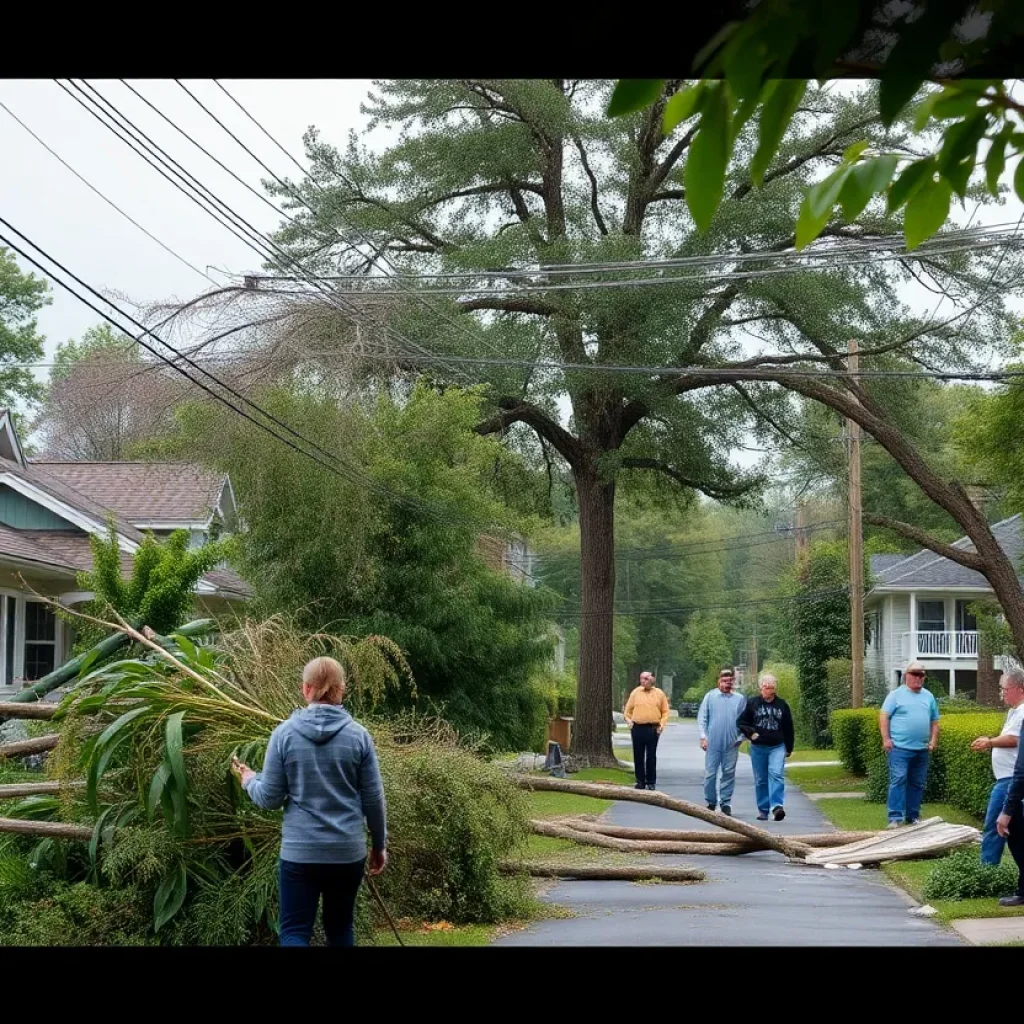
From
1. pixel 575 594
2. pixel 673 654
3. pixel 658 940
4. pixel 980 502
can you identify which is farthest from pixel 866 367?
pixel 673 654

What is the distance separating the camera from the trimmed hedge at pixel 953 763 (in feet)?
61.4

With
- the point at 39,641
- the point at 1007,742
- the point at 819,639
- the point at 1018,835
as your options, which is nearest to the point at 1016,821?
the point at 1018,835

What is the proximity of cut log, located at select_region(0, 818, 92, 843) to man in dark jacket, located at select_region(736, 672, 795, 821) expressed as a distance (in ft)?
37.5

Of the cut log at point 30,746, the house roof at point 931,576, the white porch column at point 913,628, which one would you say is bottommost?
the cut log at point 30,746

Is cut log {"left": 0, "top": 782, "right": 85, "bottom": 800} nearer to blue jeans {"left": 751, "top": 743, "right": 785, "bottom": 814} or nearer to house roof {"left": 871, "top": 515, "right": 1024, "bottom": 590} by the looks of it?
blue jeans {"left": 751, "top": 743, "right": 785, "bottom": 814}

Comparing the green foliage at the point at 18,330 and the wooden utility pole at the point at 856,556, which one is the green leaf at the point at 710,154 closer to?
the wooden utility pole at the point at 856,556

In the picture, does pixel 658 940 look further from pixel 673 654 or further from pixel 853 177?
pixel 673 654

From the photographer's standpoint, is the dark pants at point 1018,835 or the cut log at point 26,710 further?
the dark pants at point 1018,835

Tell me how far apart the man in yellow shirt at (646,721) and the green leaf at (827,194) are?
21.5m

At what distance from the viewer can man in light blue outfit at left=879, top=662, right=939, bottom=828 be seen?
59.5 feet

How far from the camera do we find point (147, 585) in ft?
68.2

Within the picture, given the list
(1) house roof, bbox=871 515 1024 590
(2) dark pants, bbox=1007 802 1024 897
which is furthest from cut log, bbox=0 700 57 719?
(1) house roof, bbox=871 515 1024 590

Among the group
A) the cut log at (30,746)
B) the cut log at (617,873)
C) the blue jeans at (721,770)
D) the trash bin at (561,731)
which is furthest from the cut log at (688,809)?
the trash bin at (561,731)
